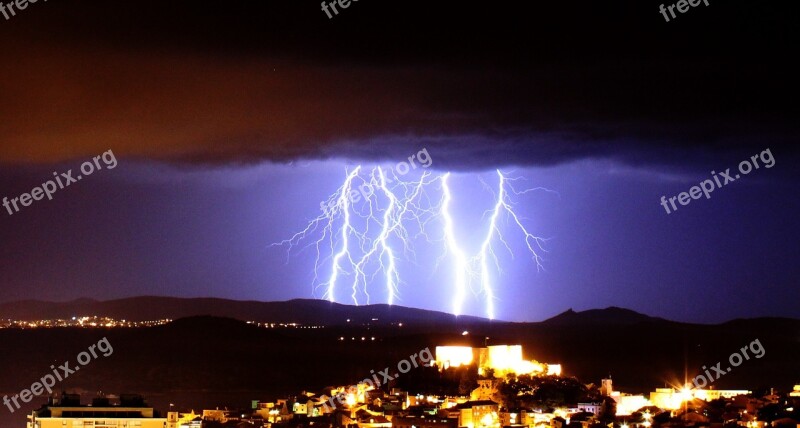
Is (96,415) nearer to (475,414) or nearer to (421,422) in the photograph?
(421,422)

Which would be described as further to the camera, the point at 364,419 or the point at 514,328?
the point at 514,328

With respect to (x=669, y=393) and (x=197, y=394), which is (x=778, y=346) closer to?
(x=197, y=394)

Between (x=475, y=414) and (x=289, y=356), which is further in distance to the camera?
(x=289, y=356)

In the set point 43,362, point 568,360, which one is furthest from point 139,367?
point 568,360

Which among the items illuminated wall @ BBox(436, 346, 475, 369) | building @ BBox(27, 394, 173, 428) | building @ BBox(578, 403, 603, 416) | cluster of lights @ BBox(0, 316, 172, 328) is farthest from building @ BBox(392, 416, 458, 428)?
cluster of lights @ BBox(0, 316, 172, 328)

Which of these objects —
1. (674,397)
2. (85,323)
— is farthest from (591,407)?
(85,323)

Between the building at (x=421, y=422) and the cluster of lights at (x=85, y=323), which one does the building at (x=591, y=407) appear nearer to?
the building at (x=421, y=422)

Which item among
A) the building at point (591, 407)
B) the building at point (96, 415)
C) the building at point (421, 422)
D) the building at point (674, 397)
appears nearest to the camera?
the building at point (96, 415)

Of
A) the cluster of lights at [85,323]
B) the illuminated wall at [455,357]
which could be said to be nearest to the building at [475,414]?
the illuminated wall at [455,357]
